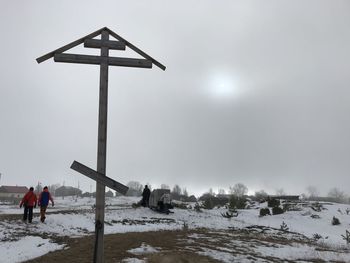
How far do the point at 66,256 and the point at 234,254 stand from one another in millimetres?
5441

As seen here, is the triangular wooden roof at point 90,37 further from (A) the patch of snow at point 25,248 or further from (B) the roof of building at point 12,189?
(B) the roof of building at point 12,189

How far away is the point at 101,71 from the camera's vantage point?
8.26 metres

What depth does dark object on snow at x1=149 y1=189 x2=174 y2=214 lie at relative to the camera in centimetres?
2794

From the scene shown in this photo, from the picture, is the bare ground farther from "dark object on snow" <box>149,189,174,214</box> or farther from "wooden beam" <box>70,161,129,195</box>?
"dark object on snow" <box>149,189,174,214</box>

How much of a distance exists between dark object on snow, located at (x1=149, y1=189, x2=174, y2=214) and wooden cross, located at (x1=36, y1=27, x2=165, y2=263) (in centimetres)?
2028

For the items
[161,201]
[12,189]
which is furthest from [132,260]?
[12,189]

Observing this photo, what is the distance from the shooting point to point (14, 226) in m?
16.6

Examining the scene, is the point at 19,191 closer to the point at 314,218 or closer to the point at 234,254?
the point at 314,218

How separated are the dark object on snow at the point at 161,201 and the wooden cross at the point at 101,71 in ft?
66.5

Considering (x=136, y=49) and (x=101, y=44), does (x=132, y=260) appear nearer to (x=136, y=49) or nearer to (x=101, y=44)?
(x=136, y=49)

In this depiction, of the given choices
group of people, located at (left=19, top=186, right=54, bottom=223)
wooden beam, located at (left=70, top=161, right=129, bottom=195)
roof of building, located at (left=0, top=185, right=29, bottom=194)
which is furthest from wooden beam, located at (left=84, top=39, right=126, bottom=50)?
roof of building, located at (left=0, top=185, right=29, bottom=194)

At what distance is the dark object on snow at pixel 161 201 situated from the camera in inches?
1100

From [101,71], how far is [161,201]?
829 inches

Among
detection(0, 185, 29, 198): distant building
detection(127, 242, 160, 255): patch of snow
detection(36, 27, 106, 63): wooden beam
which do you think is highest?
detection(0, 185, 29, 198): distant building
